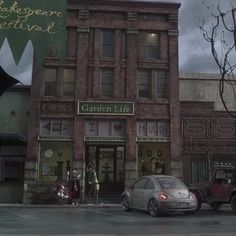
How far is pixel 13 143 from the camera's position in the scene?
3002cm

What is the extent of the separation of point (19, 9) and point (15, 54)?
34 cm

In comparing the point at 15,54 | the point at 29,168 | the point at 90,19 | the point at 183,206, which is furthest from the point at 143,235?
the point at 90,19

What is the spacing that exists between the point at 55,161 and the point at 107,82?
5.91 meters

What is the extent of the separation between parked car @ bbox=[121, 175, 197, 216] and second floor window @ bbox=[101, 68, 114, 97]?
11430 mm

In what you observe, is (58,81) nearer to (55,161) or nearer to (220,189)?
(55,161)

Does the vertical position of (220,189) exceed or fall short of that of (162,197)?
it exceeds it

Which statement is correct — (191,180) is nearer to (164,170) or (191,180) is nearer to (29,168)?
(164,170)

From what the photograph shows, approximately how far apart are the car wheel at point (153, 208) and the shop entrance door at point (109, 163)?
1234 cm

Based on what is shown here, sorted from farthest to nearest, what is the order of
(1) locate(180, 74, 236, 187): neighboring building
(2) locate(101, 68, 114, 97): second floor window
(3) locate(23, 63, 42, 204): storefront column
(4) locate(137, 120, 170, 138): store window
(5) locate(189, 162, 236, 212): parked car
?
(2) locate(101, 68, 114, 97): second floor window < (1) locate(180, 74, 236, 187): neighboring building < (4) locate(137, 120, 170, 138): store window < (3) locate(23, 63, 42, 204): storefront column < (5) locate(189, 162, 236, 212): parked car

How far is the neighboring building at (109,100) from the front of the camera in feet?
98.8

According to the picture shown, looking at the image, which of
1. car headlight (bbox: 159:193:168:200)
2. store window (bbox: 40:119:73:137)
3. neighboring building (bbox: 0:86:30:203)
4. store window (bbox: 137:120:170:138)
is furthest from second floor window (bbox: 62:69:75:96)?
car headlight (bbox: 159:193:168:200)

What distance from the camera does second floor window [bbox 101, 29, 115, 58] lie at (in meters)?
31.4

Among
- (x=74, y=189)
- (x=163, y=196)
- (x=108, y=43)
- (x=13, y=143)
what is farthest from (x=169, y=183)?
(x=108, y=43)

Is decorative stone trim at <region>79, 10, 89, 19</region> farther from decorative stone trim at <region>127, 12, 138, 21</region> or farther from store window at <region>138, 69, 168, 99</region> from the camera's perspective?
store window at <region>138, 69, 168, 99</region>
